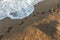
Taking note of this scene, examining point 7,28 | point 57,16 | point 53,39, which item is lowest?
point 7,28

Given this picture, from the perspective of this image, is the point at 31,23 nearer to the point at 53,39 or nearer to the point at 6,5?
the point at 53,39

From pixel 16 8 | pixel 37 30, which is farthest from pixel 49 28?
pixel 16 8

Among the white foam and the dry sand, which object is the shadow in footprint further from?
the white foam

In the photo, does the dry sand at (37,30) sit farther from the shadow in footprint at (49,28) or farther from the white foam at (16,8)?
the white foam at (16,8)

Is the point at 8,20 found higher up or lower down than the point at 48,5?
lower down

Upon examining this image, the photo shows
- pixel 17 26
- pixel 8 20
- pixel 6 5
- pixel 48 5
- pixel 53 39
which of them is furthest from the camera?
pixel 6 5

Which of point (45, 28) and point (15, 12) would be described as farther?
point (15, 12)

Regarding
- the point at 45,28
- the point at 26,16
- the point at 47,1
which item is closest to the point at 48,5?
the point at 47,1
